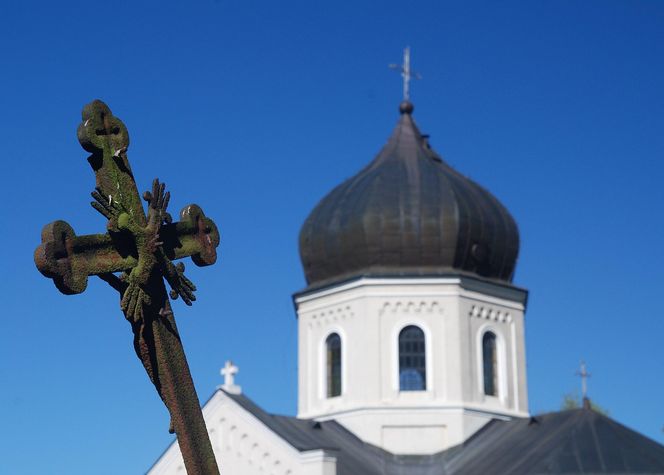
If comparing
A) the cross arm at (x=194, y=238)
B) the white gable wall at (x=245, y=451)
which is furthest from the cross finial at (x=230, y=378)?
the cross arm at (x=194, y=238)

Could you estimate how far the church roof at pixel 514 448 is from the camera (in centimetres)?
2309

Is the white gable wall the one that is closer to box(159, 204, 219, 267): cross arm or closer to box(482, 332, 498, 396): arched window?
box(482, 332, 498, 396): arched window

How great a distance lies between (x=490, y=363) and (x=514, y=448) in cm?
286

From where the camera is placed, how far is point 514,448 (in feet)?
82.4

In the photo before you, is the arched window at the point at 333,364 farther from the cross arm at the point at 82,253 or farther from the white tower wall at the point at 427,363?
the cross arm at the point at 82,253

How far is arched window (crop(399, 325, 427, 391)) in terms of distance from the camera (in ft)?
87.4

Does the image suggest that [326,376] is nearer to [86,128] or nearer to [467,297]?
[467,297]

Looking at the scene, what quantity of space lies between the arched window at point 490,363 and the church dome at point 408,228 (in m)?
1.53

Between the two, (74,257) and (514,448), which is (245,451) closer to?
(514,448)

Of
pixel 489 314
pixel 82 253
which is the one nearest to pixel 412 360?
pixel 489 314

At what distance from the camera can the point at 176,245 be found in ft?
16.8

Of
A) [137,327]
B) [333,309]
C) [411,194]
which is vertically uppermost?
[411,194]

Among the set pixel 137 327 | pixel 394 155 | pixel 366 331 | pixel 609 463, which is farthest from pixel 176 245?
pixel 394 155

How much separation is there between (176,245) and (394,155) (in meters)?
24.5
